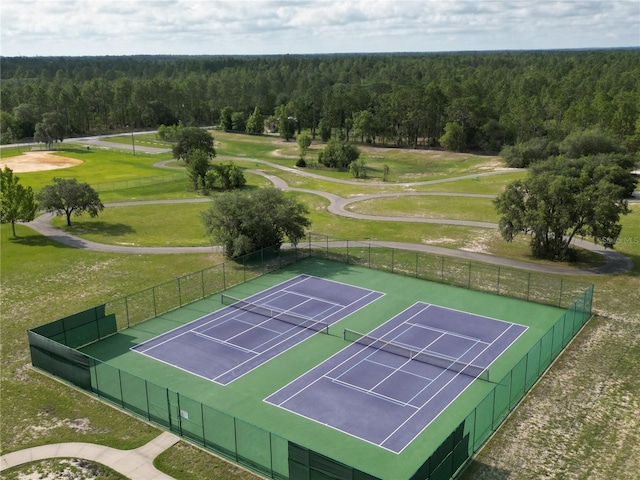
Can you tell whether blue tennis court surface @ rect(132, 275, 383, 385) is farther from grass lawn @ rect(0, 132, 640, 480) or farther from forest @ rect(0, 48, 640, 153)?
forest @ rect(0, 48, 640, 153)

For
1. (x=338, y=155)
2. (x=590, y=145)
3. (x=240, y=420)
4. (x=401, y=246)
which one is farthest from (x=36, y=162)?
(x=240, y=420)

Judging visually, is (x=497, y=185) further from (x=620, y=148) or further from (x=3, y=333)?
(x=3, y=333)

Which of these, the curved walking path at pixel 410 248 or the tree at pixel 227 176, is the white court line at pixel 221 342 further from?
the tree at pixel 227 176

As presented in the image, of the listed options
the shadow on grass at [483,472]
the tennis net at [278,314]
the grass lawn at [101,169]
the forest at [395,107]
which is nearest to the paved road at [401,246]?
the tennis net at [278,314]

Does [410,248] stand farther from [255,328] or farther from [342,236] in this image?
[255,328]

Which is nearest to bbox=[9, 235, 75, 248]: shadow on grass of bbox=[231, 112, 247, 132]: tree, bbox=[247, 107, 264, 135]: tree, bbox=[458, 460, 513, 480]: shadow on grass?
bbox=[458, 460, 513, 480]: shadow on grass

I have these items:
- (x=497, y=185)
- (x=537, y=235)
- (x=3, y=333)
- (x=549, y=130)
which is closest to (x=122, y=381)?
(x=3, y=333)

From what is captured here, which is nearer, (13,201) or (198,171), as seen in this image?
(13,201)
